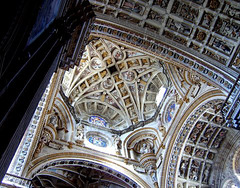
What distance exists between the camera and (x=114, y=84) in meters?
23.7

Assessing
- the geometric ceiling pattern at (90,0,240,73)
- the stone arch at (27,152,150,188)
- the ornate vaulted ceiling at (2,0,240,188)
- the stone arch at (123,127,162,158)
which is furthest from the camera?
the stone arch at (123,127,162,158)

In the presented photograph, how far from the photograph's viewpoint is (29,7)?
4.84 meters

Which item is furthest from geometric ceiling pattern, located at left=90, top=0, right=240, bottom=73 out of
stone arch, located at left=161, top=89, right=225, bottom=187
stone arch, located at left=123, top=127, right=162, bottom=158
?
stone arch, located at left=123, top=127, right=162, bottom=158

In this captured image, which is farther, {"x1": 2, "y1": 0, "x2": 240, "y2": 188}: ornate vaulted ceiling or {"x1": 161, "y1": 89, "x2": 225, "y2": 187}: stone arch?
{"x1": 161, "y1": 89, "x2": 225, "y2": 187}: stone arch

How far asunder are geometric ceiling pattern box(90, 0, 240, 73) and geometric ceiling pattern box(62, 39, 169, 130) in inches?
301

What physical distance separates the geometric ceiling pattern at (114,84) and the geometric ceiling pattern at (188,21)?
764cm

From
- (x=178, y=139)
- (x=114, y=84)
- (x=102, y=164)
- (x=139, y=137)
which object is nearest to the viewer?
(x=178, y=139)

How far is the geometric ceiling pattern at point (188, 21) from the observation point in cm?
1268

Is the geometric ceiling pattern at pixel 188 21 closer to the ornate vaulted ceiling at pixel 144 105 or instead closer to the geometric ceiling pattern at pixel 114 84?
the ornate vaulted ceiling at pixel 144 105

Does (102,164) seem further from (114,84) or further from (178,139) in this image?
(114,84)

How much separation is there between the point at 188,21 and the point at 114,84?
36.3ft

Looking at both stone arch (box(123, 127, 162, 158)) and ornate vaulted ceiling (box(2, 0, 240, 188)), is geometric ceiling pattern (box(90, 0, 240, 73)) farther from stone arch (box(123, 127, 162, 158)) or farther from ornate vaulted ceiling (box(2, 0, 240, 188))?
stone arch (box(123, 127, 162, 158))

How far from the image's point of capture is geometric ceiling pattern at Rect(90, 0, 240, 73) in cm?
1268

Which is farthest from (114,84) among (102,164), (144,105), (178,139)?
(178,139)
